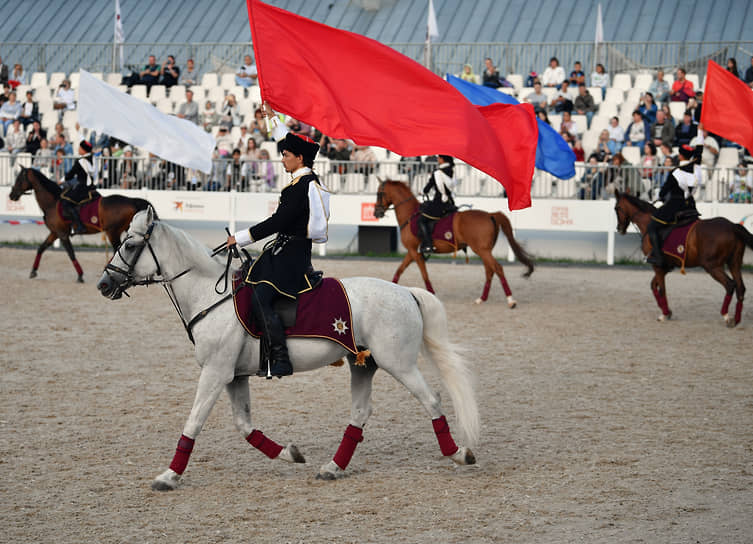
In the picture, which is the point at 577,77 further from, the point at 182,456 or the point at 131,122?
the point at 182,456

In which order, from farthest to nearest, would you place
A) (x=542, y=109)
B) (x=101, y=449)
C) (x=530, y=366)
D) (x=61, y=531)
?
(x=542, y=109)
(x=530, y=366)
(x=101, y=449)
(x=61, y=531)

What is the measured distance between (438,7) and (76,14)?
46.2 feet

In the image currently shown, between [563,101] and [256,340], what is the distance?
19206mm

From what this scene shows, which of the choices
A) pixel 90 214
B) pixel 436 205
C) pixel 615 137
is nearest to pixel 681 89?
pixel 615 137

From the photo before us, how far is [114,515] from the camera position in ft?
19.4

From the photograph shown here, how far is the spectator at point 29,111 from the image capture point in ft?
92.3

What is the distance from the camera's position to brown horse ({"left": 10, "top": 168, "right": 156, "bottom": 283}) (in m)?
17.6

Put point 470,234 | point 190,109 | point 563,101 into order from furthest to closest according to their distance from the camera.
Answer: point 190,109
point 563,101
point 470,234

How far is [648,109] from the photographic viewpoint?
2353 cm

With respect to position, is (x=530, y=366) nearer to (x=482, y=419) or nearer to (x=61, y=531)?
(x=482, y=419)

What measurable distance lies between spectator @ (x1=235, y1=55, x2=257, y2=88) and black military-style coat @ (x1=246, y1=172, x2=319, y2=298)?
22626mm

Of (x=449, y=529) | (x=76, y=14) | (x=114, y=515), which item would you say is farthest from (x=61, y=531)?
(x=76, y=14)

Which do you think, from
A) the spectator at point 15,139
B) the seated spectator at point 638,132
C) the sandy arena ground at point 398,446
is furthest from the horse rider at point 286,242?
the spectator at point 15,139

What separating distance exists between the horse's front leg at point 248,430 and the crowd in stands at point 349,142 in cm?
1610
